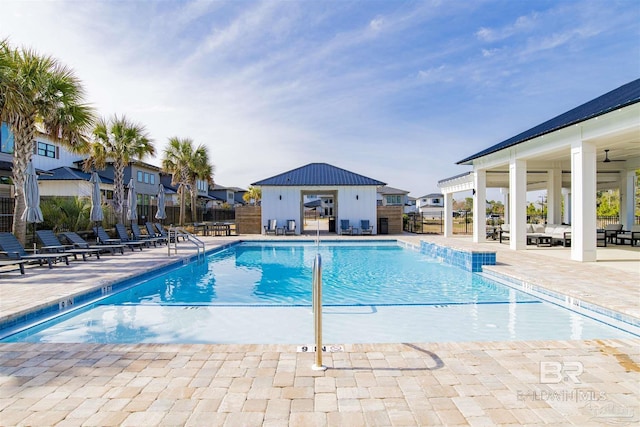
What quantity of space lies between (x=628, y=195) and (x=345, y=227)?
13.8m

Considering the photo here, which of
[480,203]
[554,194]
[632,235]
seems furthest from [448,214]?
[632,235]

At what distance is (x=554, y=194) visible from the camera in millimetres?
16828

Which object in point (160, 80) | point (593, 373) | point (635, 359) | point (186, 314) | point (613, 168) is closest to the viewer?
point (593, 373)

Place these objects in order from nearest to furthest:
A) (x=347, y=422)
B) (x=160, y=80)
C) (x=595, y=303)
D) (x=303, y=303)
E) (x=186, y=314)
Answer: (x=347, y=422), (x=595, y=303), (x=186, y=314), (x=303, y=303), (x=160, y=80)

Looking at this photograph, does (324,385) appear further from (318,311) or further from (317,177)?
(317,177)

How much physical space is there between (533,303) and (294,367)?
210 inches

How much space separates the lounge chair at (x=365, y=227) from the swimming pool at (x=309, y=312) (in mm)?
10359

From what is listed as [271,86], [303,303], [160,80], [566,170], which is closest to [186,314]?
[303,303]

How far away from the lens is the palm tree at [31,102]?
365 inches

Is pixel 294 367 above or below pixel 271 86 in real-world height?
below

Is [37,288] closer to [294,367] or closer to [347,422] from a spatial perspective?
[294,367]

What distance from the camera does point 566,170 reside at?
1695cm

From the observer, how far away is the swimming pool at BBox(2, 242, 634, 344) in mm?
5145

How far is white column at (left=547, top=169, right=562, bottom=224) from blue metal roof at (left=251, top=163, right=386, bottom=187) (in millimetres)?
8490
